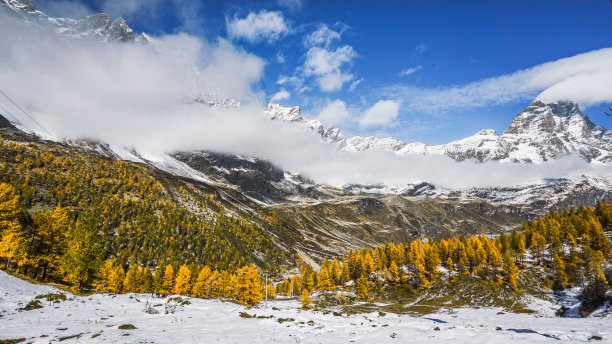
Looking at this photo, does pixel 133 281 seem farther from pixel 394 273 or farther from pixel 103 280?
pixel 394 273

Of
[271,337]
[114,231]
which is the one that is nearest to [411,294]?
[271,337]

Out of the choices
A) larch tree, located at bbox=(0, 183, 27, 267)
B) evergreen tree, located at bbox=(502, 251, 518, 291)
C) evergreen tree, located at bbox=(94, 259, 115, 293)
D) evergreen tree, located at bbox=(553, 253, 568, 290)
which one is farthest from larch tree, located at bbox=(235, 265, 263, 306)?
evergreen tree, located at bbox=(553, 253, 568, 290)

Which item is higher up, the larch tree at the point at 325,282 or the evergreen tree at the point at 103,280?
the evergreen tree at the point at 103,280

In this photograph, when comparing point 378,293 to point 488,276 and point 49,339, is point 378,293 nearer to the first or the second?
point 488,276

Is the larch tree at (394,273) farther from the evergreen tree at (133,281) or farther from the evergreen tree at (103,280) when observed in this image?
the evergreen tree at (103,280)

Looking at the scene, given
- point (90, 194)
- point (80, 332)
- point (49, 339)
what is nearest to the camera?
point (49, 339)

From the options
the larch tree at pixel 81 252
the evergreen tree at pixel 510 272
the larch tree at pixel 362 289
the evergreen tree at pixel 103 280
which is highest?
the larch tree at pixel 81 252

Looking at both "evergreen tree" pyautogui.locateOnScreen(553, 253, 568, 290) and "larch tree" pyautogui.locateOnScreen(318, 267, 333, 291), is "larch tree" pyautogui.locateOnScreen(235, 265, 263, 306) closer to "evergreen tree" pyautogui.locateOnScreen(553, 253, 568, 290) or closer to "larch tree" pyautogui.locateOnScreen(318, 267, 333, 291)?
"larch tree" pyautogui.locateOnScreen(318, 267, 333, 291)

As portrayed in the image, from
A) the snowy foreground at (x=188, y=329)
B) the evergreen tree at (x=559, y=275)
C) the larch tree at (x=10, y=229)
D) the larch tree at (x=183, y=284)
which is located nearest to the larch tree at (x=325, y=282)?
the larch tree at (x=183, y=284)

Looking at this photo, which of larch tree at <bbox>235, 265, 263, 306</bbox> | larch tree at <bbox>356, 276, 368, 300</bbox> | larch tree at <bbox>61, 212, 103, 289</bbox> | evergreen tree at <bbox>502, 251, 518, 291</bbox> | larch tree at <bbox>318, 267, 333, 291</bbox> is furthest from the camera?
larch tree at <bbox>318, 267, 333, 291</bbox>

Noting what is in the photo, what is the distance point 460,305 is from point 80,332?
98104mm

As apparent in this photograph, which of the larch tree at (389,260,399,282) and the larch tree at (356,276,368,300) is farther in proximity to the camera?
the larch tree at (389,260,399,282)

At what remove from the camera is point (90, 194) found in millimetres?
196625

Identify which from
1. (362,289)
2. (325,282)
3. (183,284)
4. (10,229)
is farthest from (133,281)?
(362,289)
